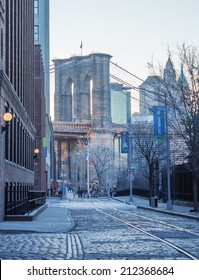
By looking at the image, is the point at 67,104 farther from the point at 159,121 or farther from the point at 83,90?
the point at 159,121

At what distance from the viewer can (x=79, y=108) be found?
Result: 173 metres

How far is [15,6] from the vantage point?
3912 cm

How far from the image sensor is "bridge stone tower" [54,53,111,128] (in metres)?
163

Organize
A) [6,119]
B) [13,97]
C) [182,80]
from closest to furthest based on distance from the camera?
1. [6,119]
2. [13,97]
3. [182,80]

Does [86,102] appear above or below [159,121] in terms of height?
above

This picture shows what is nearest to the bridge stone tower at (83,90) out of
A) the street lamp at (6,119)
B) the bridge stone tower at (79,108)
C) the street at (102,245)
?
the bridge stone tower at (79,108)

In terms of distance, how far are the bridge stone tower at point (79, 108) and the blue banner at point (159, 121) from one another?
92.0 m

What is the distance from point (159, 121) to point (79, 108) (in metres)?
132

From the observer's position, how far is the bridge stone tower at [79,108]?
151500 millimetres

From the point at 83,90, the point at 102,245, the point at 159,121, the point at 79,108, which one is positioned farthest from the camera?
the point at 83,90

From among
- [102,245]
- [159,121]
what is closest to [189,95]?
[159,121]

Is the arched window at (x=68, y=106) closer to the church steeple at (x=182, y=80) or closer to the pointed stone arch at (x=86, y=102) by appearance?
the pointed stone arch at (x=86, y=102)

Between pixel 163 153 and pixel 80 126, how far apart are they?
89.4 m
